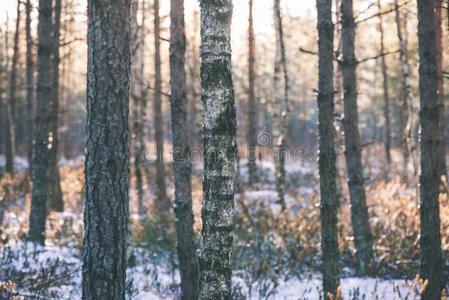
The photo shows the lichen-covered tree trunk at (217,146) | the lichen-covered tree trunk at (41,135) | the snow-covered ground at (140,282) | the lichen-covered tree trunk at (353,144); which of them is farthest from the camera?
the lichen-covered tree trunk at (41,135)

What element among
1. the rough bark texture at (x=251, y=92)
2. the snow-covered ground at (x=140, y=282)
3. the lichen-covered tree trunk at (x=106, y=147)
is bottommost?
the snow-covered ground at (x=140, y=282)

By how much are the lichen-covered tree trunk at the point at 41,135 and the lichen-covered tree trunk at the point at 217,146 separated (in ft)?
18.3

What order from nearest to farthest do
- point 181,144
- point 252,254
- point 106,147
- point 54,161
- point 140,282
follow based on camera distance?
point 106,147 < point 181,144 < point 140,282 < point 252,254 < point 54,161

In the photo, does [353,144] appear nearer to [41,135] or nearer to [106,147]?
[41,135]

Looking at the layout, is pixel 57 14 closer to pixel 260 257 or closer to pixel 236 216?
pixel 236 216

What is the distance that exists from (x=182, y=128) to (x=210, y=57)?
2768 mm

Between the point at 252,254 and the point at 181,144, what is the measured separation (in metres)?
3.88

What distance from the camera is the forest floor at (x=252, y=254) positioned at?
649cm

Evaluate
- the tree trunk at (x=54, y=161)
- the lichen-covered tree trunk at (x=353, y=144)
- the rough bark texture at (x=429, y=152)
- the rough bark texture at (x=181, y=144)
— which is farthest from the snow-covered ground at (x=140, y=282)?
the tree trunk at (x=54, y=161)

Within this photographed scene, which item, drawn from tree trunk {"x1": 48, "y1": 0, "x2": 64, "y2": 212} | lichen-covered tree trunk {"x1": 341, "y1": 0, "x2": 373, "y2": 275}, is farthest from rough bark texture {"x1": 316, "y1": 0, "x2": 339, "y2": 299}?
tree trunk {"x1": 48, "y1": 0, "x2": 64, "y2": 212}

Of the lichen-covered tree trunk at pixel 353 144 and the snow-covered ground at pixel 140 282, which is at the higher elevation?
the lichen-covered tree trunk at pixel 353 144

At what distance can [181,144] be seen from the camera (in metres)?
6.40

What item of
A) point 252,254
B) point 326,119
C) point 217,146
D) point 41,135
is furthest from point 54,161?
point 217,146

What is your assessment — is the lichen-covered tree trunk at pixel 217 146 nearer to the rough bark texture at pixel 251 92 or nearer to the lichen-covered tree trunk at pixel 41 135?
the lichen-covered tree trunk at pixel 41 135
